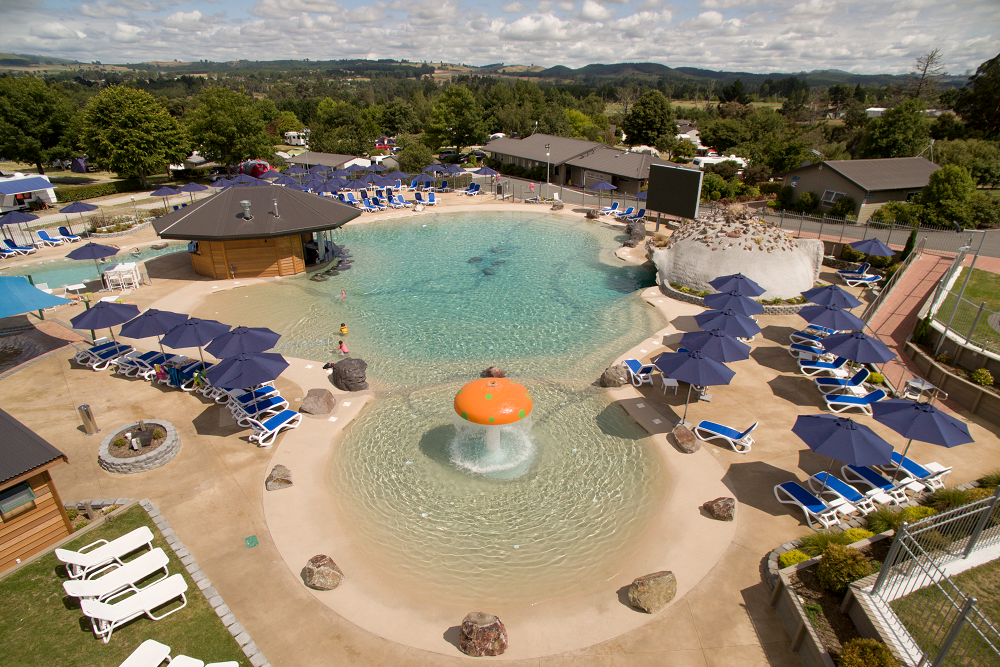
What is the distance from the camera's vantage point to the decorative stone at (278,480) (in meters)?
12.2

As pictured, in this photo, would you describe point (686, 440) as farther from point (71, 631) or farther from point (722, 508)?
point (71, 631)

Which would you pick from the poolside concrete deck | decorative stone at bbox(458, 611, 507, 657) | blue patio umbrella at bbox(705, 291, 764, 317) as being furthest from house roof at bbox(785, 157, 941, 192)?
decorative stone at bbox(458, 611, 507, 657)

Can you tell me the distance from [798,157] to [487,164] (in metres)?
33.5

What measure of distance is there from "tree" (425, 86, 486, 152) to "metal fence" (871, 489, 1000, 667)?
65848 millimetres

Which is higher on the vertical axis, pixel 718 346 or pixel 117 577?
pixel 718 346

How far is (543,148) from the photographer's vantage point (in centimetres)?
5381

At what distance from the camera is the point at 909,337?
19344mm

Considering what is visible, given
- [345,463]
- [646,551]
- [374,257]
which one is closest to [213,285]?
[374,257]

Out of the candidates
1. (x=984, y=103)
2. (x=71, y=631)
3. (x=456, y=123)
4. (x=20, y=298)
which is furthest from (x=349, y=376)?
(x=984, y=103)

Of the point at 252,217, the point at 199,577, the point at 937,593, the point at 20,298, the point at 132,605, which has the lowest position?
the point at 199,577

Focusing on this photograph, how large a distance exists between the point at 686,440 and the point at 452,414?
6708mm

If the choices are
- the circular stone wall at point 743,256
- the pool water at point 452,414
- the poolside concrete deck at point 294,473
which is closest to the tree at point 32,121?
the pool water at point 452,414

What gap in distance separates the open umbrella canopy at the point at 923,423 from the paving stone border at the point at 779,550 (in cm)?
159

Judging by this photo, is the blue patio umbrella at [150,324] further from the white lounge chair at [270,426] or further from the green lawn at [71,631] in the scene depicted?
the green lawn at [71,631]
